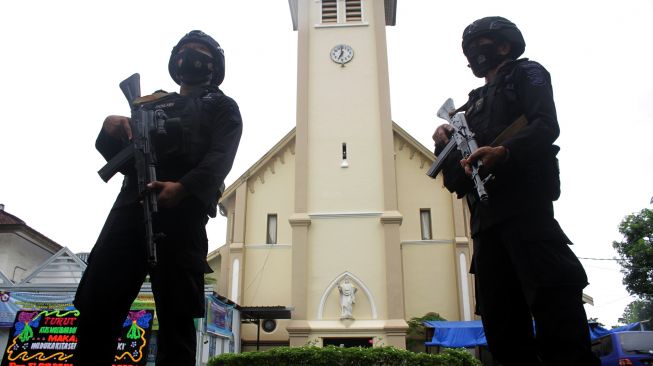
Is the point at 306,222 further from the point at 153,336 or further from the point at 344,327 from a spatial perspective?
the point at 153,336

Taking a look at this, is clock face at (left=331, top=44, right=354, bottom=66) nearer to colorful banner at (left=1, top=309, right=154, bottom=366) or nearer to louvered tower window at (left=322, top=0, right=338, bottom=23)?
louvered tower window at (left=322, top=0, right=338, bottom=23)

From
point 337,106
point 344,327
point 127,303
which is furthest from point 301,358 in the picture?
point 337,106

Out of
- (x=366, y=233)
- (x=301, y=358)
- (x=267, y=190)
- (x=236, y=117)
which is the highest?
(x=267, y=190)

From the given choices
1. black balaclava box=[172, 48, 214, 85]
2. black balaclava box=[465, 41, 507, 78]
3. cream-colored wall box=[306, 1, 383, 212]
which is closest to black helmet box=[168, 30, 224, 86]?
black balaclava box=[172, 48, 214, 85]

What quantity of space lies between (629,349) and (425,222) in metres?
10.8

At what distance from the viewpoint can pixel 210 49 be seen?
328cm

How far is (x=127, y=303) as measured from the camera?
106 inches

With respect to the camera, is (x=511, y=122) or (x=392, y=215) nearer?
(x=511, y=122)

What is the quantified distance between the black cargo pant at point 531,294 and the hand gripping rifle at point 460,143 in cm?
23

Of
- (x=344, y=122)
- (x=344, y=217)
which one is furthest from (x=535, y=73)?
(x=344, y=122)

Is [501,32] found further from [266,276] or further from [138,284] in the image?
[266,276]

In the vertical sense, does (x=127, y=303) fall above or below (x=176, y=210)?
below

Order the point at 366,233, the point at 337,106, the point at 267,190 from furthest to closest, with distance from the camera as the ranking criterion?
the point at 267,190, the point at 337,106, the point at 366,233

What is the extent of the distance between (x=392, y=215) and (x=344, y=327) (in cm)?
401
